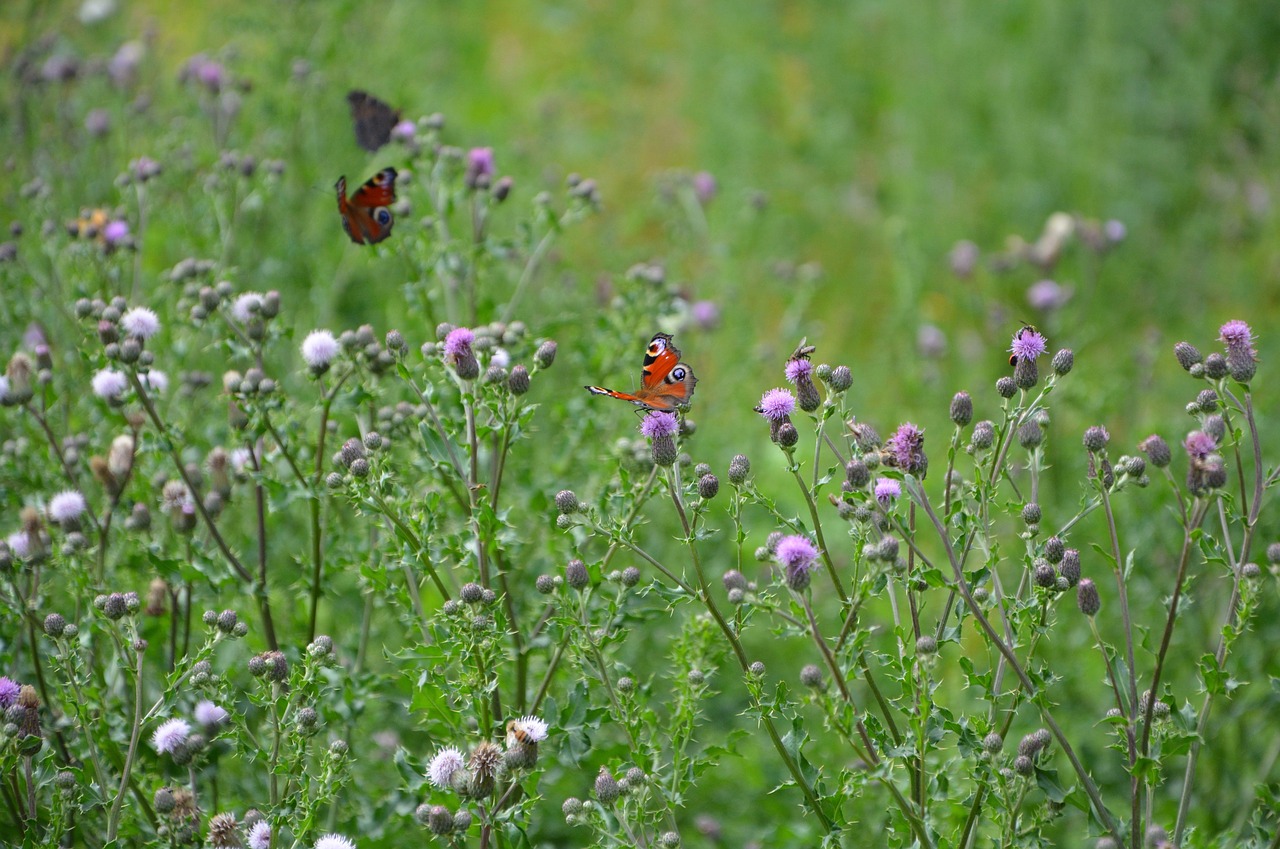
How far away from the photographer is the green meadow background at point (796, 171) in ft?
18.9

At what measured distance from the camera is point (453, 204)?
170 inches

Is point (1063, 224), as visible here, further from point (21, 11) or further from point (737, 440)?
point (21, 11)

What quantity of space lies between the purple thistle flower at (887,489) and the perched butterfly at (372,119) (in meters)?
2.94

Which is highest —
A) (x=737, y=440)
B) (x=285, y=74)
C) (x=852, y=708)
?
(x=285, y=74)

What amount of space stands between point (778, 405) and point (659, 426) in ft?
1.17

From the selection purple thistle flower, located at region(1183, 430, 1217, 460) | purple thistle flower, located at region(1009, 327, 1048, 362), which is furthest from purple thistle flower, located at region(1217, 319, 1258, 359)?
purple thistle flower, located at region(1009, 327, 1048, 362)

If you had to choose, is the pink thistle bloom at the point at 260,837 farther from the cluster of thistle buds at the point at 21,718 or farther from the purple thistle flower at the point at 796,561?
the purple thistle flower at the point at 796,561

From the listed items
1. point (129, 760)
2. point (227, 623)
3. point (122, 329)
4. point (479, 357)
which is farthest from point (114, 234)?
point (129, 760)

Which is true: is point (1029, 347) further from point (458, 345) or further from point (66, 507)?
point (66, 507)

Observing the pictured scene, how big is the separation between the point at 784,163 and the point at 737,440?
4870 millimetres

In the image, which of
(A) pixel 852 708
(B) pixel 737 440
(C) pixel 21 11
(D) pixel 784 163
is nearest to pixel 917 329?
(B) pixel 737 440

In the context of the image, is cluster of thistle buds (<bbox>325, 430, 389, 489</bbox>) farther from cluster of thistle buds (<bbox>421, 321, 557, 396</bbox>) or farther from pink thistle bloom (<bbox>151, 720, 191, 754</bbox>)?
pink thistle bloom (<bbox>151, 720, 191, 754</bbox>)

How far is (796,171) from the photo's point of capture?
32.8ft

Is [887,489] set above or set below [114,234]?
below
